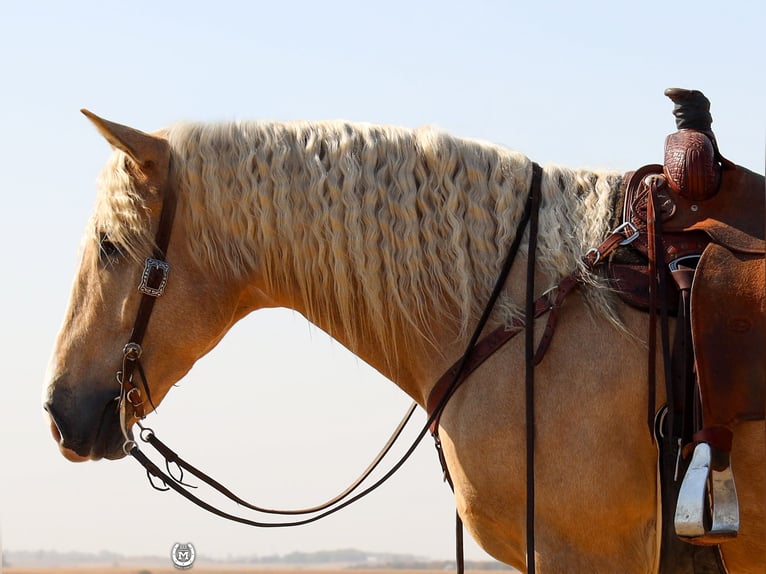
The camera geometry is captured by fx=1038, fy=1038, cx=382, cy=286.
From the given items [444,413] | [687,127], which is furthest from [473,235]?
[687,127]

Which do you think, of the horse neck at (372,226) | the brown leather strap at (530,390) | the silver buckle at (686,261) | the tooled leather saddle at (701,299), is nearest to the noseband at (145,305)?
the horse neck at (372,226)

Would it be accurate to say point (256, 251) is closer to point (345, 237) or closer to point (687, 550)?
point (345, 237)

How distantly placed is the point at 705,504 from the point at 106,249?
2.60 m

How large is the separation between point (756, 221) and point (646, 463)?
104 centimetres

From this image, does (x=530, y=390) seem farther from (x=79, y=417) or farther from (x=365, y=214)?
(x=79, y=417)

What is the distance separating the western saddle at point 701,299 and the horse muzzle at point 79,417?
2162 mm

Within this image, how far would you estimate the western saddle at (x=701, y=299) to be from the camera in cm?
373

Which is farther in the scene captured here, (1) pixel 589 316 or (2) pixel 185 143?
(2) pixel 185 143

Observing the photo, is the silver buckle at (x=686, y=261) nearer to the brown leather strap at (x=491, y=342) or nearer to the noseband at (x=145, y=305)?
the brown leather strap at (x=491, y=342)

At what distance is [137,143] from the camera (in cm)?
430

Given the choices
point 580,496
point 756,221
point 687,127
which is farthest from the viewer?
point 687,127

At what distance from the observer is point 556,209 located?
4215 mm

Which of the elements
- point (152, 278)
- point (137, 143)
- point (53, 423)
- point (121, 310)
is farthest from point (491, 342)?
point (53, 423)

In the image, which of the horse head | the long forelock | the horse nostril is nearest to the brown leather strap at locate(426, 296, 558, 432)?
the horse head
